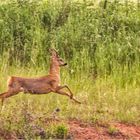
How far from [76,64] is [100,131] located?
3.31m

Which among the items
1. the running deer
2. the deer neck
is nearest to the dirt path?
the running deer

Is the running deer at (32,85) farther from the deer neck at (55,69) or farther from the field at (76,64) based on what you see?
the field at (76,64)

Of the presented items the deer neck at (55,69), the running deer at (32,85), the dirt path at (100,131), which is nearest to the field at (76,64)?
the dirt path at (100,131)

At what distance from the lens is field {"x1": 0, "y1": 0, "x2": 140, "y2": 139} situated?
7004 mm

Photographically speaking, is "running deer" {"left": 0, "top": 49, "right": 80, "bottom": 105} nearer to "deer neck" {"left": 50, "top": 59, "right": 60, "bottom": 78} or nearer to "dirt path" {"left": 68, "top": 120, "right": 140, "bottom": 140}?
"deer neck" {"left": 50, "top": 59, "right": 60, "bottom": 78}

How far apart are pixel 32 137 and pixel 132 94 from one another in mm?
2802

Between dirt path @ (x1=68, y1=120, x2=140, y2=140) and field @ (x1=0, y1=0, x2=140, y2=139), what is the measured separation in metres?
0.01

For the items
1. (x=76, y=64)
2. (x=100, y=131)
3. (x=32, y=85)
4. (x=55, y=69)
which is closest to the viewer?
(x=100, y=131)

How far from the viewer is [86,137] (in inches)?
267

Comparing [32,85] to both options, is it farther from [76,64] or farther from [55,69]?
[76,64]

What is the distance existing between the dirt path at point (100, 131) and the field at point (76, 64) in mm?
12

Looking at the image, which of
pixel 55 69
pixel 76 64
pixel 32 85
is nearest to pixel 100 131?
pixel 32 85

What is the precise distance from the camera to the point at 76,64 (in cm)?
1029

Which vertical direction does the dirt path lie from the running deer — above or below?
below
